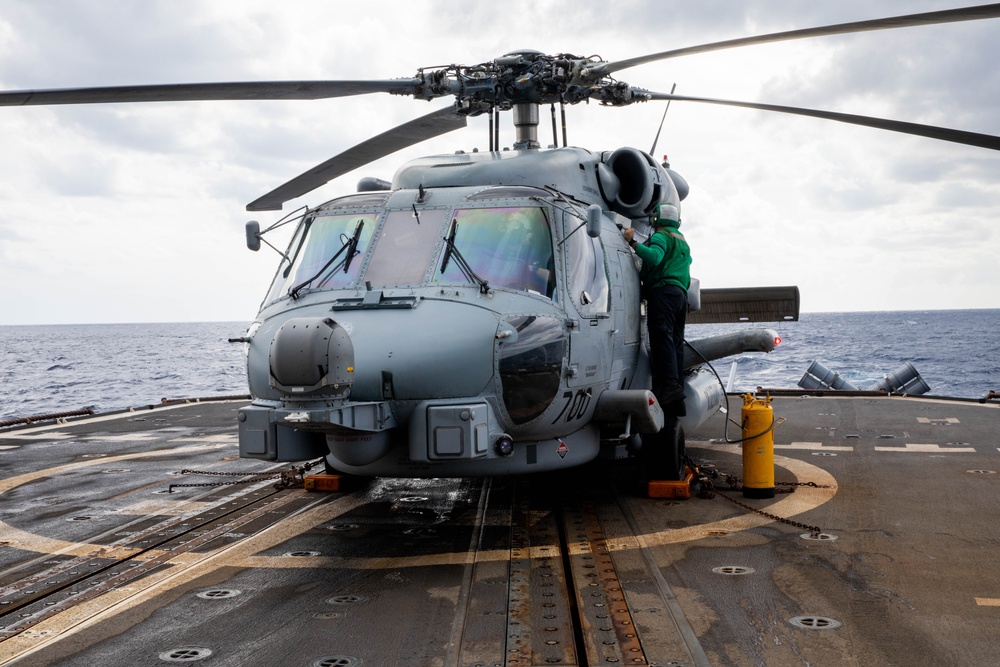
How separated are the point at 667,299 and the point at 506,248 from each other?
7.10ft

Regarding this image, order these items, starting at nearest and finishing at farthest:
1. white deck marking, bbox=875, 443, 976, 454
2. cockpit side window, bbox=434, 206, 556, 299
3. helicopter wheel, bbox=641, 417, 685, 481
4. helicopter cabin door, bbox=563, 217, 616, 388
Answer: cockpit side window, bbox=434, 206, 556, 299 → helicopter cabin door, bbox=563, 217, 616, 388 → helicopter wheel, bbox=641, 417, 685, 481 → white deck marking, bbox=875, 443, 976, 454

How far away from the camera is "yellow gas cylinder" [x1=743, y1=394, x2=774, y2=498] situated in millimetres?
8375

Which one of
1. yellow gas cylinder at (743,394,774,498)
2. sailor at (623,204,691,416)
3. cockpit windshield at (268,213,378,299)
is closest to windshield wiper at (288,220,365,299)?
cockpit windshield at (268,213,378,299)

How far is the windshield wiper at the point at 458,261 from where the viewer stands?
6.73 meters

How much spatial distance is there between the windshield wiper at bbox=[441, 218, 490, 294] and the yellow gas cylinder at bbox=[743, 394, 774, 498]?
306 centimetres

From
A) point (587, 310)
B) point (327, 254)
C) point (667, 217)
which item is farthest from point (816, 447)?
point (327, 254)

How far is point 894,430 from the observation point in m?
12.7

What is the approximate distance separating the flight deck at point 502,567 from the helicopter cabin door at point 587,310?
1.22 m

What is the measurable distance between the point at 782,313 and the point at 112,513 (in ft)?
29.0

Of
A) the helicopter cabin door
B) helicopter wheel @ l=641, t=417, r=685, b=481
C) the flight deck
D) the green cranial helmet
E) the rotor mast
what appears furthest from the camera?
the rotor mast

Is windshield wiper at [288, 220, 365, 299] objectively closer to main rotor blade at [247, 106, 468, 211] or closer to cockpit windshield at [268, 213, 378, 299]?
cockpit windshield at [268, 213, 378, 299]

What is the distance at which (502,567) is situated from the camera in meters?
6.19

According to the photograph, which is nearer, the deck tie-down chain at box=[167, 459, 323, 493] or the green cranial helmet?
the green cranial helmet

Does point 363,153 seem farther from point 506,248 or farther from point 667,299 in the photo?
point 667,299
